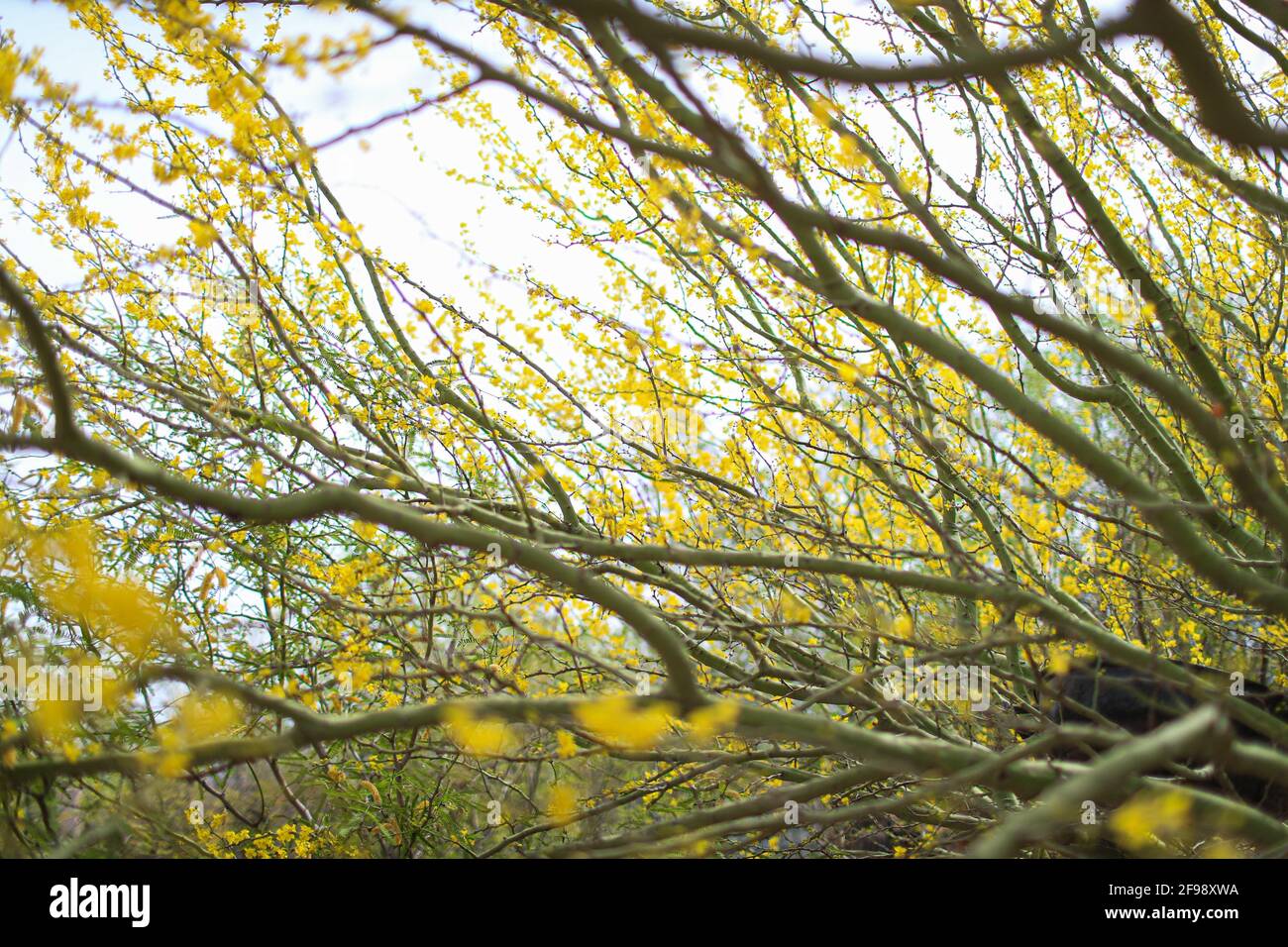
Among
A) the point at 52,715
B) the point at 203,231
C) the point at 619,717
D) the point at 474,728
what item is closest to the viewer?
the point at 619,717

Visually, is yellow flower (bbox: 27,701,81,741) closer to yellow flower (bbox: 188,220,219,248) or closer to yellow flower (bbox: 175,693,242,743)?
yellow flower (bbox: 175,693,242,743)

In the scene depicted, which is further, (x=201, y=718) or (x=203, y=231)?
(x=203, y=231)

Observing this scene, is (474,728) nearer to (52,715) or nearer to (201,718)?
(201,718)

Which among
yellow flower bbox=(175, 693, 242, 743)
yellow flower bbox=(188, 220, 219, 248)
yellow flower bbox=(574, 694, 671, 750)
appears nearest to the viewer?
yellow flower bbox=(574, 694, 671, 750)

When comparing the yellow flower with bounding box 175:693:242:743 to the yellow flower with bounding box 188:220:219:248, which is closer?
the yellow flower with bounding box 175:693:242:743

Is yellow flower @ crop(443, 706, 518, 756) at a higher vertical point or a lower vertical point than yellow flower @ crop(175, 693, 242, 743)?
lower

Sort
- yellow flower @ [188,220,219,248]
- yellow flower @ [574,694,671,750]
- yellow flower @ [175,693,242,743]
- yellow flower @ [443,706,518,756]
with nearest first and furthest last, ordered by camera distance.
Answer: yellow flower @ [574,694,671,750]
yellow flower @ [443,706,518,756]
yellow flower @ [175,693,242,743]
yellow flower @ [188,220,219,248]

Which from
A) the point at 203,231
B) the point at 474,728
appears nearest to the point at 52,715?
the point at 474,728

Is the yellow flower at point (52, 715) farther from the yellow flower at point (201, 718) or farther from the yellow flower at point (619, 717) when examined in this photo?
the yellow flower at point (619, 717)

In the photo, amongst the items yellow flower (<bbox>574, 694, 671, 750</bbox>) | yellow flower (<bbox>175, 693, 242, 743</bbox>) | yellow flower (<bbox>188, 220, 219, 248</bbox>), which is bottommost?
yellow flower (<bbox>574, 694, 671, 750</bbox>)

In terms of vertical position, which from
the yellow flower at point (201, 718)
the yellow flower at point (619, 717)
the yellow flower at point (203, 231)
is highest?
the yellow flower at point (203, 231)

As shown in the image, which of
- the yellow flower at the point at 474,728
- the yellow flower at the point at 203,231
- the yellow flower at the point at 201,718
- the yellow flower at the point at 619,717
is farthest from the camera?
the yellow flower at the point at 203,231
